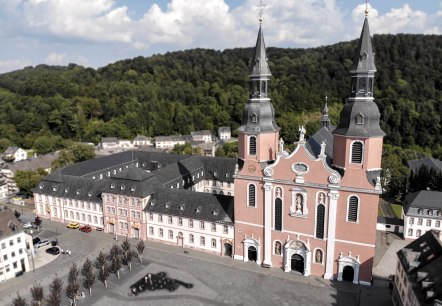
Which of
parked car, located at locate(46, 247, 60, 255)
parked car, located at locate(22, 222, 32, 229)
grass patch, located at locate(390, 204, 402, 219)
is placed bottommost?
grass patch, located at locate(390, 204, 402, 219)

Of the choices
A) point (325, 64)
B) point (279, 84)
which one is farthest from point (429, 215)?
point (325, 64)

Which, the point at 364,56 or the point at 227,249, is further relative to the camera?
the point at 227,249

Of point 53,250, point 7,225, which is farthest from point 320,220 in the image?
point 7,225

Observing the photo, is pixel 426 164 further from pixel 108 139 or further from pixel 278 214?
pixel 108 139

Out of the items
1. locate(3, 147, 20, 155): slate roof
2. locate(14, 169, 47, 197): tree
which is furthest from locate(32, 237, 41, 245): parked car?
locate(3, 147, 20, 155): slate roof

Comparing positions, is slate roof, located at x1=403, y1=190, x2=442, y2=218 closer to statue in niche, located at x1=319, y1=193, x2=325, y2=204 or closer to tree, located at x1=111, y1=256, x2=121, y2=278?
statue in niche, located at x1=319, y1=193, x2=325, y2=204

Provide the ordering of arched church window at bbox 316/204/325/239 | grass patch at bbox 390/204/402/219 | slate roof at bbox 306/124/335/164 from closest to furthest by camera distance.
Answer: arched church window at bbox 316/204/325/239 < slate roof at bbox 306/124/335/164 < grass patch at bbox 390/204/402/219

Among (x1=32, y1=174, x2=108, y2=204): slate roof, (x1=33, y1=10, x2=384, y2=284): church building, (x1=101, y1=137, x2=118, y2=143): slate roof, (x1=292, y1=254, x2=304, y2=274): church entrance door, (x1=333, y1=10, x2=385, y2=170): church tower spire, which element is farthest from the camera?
(x1=101, y1=137, x2=118, y2=143): slate roof

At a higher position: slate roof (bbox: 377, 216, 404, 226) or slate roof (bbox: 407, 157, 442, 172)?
slate roof (bbox: 407, 157, 442, 172)

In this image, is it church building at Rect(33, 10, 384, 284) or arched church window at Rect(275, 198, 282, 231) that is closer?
church building at Rect(33, 10, 384, 284)
